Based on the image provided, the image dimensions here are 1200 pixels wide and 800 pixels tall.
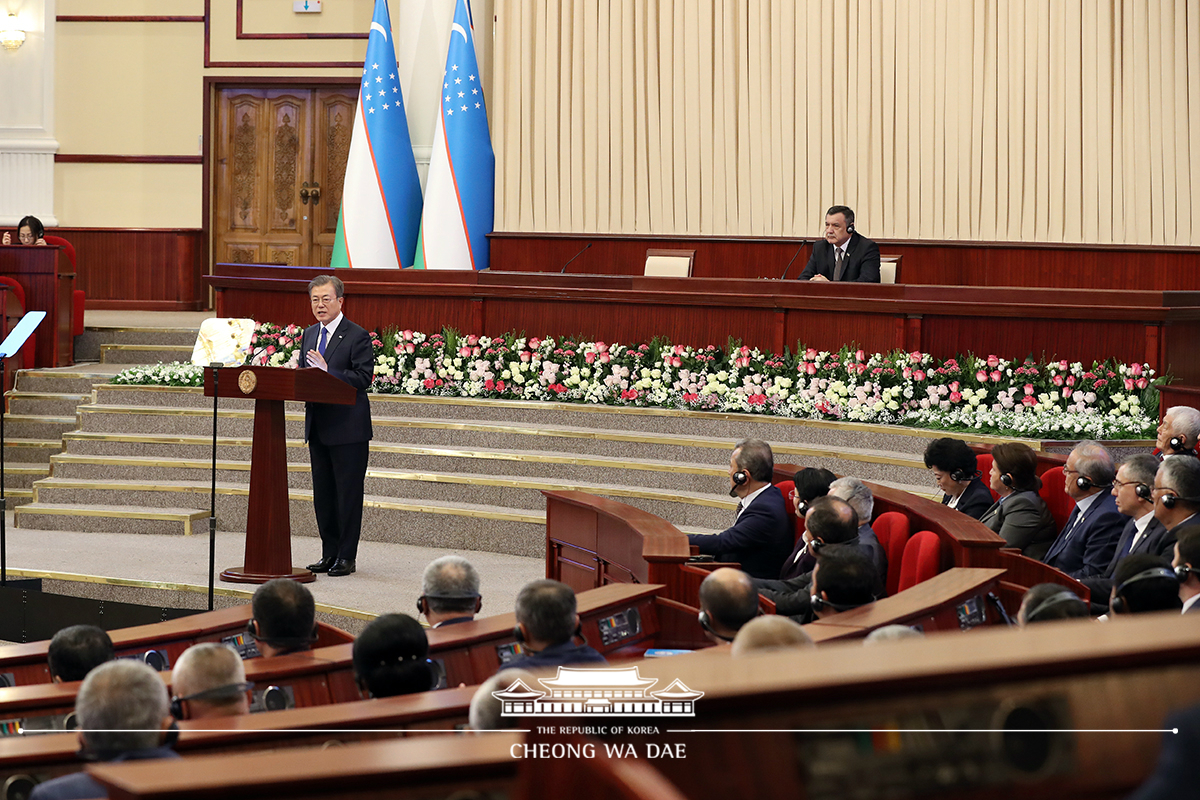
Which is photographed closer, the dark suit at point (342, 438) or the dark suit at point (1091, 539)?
the dark suit at point (1091, 539)

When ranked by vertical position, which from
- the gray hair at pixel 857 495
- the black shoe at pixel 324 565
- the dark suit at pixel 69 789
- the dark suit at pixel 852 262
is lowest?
the black shoe at pixel 324 565

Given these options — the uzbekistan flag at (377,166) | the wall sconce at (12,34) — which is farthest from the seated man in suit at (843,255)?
the wall sconce at (12,34)

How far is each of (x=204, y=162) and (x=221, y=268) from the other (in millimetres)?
3694

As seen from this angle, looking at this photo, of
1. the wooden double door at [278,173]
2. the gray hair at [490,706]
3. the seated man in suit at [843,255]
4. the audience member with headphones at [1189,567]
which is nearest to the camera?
the gray hair at [490,706]

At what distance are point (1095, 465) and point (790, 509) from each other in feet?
4.21

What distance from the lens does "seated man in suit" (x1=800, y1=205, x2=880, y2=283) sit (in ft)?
28.7

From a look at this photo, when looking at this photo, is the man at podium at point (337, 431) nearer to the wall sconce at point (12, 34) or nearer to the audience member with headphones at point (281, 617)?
the audience member with headphones at point (281, 617)

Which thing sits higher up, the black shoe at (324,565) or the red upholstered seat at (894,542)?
the red upholstered seat at (894,542)

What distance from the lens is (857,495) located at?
4766mm

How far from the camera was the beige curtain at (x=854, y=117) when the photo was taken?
9.52 meters

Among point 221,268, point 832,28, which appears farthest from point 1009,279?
point 221,268

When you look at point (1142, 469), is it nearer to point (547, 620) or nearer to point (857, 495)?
point (857, 495)

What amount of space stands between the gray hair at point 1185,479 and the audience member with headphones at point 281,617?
2.59 meters

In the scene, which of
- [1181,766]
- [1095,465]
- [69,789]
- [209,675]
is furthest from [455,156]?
[1181,766]
